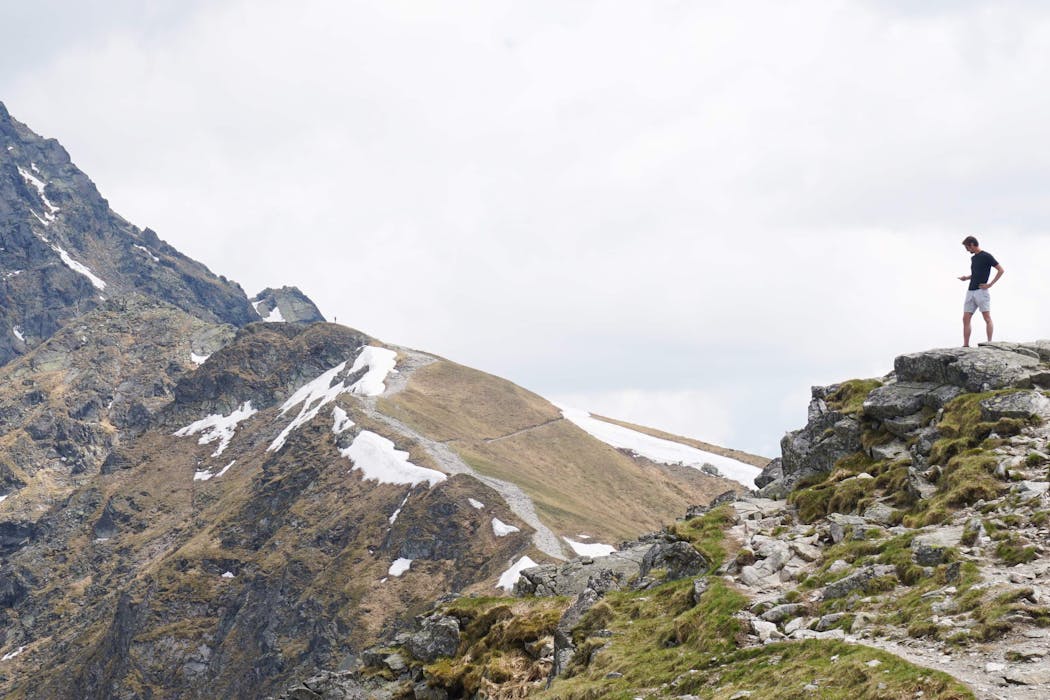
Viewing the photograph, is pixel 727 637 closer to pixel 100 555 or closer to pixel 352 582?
pixel 352 582

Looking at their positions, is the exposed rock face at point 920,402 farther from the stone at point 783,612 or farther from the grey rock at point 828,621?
the grey rock at point 828,621

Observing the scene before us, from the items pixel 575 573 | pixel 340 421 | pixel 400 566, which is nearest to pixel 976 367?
pixel 575 573

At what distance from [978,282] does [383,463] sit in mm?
132250

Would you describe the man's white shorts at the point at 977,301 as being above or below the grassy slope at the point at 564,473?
below

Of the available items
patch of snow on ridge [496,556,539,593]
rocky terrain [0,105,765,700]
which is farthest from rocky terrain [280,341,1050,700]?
rocky terrain [0,105,765,700]

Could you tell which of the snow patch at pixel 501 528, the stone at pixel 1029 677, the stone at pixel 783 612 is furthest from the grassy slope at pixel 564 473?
the stone at pixel 1029 677

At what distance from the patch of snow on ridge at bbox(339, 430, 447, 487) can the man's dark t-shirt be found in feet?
371

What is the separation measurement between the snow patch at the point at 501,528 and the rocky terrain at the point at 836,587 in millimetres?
85819

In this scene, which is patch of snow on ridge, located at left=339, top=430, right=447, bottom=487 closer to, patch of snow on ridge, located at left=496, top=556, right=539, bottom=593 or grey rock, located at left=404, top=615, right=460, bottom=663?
patch of snow on ridge, located at left=496, top=556, right=539, bottom=593

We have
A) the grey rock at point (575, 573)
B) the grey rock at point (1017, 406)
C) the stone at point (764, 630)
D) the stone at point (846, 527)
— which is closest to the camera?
the stone at point (764, 630)

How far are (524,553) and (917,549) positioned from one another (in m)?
90.0

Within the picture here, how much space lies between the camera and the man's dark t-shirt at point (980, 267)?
2848cm

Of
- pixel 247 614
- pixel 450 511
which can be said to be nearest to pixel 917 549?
pixel 450 511

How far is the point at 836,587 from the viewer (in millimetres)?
20656
